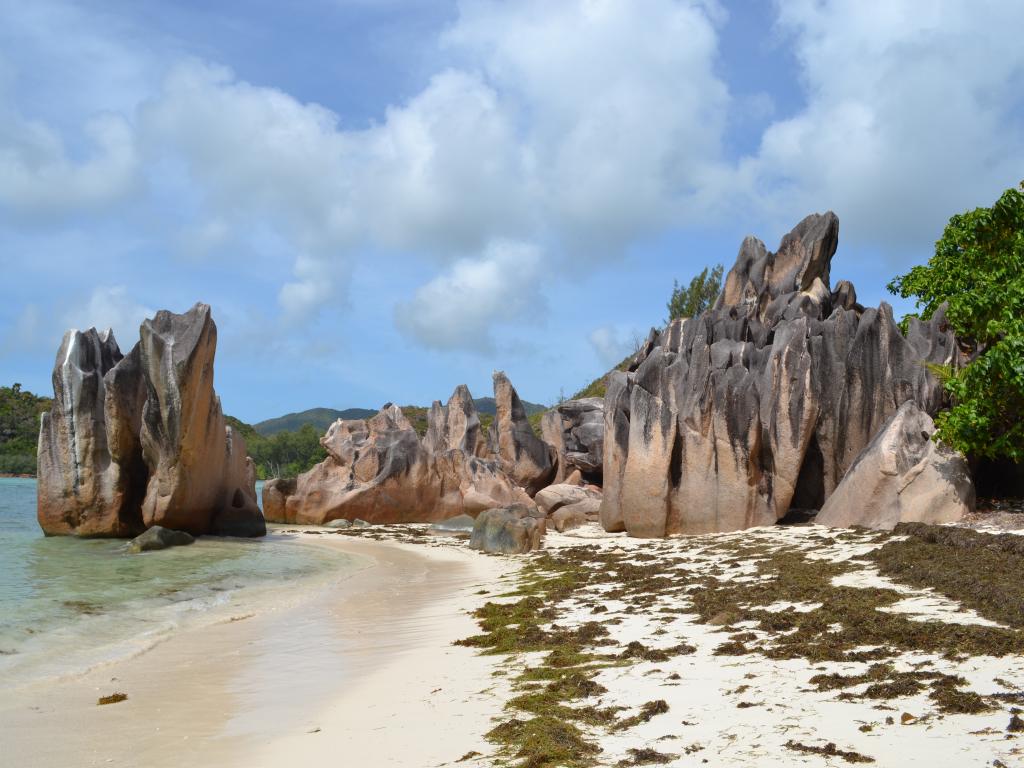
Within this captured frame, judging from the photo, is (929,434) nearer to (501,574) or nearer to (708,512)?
(708,512)

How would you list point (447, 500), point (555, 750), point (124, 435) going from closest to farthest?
point (555, 750) → point (124, 435) → point (447, 500)

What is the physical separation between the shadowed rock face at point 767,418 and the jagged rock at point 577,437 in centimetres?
1141

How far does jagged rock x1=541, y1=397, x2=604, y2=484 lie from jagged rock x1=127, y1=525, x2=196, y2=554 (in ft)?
51.1

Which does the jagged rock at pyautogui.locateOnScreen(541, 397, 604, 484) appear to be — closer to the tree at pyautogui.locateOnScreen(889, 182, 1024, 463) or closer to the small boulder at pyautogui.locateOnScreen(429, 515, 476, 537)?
the small boulder at pyautogui.locateOnScreen(429, 515, 476, 537)

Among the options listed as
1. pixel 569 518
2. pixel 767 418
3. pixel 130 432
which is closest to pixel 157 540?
pixel 130 432

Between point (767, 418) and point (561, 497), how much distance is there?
8410 millimetres

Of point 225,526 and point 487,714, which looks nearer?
point 487,714

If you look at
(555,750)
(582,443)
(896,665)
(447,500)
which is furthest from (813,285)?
(555,750)

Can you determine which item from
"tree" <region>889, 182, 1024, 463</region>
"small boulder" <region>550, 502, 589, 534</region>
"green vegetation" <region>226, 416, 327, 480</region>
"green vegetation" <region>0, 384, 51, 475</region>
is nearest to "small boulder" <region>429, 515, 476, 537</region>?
"small boulder" <region>550, 502, 589, 534</region>

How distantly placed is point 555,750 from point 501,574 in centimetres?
969

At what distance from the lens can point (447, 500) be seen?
31.5 meters

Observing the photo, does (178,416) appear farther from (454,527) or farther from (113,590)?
(454,527)

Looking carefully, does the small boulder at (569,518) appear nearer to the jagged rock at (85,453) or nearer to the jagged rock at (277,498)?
the jagged rock at (85,453)

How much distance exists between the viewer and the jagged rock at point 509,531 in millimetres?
17875
